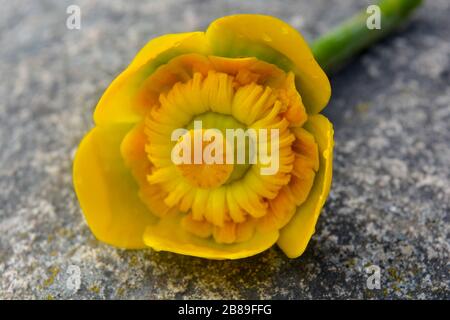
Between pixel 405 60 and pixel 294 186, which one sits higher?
pixel 294 186

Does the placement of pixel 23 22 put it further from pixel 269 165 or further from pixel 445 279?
pixel 445 279

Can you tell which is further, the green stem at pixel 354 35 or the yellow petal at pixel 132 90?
the green stem at pixel 354 35

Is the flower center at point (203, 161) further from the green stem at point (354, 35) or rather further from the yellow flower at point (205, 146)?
the green stem at point (354, 35)

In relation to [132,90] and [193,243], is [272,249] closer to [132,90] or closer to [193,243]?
[193,243]

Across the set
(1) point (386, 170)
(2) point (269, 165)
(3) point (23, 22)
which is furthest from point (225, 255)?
(3) point (23, 22)

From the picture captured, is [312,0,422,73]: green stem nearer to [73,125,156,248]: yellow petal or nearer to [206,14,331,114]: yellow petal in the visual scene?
[206,14,331,114]: yellow petal

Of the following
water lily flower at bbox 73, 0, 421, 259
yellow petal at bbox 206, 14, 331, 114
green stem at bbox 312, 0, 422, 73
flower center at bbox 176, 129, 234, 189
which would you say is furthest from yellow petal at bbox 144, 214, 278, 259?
green stem at bbox 312, 0, 422, 73

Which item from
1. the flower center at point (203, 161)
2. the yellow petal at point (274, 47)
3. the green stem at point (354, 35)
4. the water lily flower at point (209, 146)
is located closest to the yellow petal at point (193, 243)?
the water lily flower at point (209, 146)
